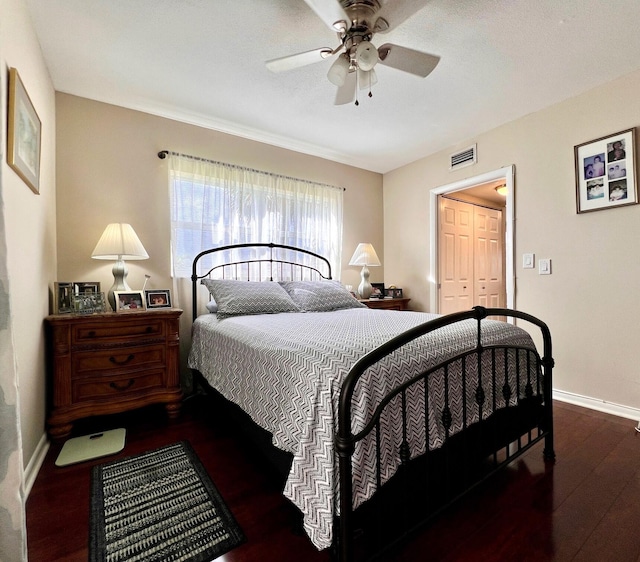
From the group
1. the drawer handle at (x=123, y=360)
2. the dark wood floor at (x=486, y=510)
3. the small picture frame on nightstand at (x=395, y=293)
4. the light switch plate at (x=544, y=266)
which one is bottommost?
the dark wood floor at (x=486, y=510)

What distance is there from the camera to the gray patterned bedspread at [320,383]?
109cm

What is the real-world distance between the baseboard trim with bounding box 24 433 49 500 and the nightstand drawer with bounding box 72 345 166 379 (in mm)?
393

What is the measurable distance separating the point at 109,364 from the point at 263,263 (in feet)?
5.27

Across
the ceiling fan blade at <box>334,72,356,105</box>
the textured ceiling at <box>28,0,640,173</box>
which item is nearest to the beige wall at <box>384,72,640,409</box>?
the textured ceiling at <box>28,0,640,173</box>

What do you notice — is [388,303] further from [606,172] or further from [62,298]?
[62,298]

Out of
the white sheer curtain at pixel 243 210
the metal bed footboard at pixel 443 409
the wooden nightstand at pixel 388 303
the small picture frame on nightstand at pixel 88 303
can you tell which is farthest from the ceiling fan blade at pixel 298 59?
the wooden nightstand at pixel 388 303

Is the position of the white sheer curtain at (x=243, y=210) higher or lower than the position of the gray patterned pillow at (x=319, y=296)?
higher

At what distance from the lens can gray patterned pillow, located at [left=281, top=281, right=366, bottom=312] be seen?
2838 mm

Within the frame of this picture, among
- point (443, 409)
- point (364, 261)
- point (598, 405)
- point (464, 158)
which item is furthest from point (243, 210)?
point (598, 405)

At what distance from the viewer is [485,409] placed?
156 cm

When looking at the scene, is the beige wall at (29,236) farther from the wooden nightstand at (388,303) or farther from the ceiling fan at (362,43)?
the wooden nightstand at (388,303)

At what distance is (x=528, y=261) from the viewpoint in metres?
3.03

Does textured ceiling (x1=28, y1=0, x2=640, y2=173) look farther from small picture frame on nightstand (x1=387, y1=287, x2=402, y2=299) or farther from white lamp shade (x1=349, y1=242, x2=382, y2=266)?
small picture frame on nightstand (x1=387, y1=287, x2=402, y2=299)

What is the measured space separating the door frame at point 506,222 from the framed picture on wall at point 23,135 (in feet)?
11.6
